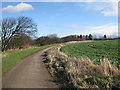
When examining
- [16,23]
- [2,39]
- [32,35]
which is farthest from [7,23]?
[32,35]

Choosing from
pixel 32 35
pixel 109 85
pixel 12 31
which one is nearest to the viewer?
pixel 109 85

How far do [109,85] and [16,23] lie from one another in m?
20.1

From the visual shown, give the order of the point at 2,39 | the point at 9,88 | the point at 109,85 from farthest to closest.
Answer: the point at 2,39, the point at 9,88, the point at 109,85

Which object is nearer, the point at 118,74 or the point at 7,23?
the point at 118,74

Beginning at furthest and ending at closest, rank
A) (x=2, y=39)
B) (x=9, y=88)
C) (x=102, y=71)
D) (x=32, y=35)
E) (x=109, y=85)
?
(x=32, y=35) → (x=2, y=39) → (x=102, y=71) → (x=9, y=88) → (x=109, y=85)

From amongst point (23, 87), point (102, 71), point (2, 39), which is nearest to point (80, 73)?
point (102, 71)

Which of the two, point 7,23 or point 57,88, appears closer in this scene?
point 57,88

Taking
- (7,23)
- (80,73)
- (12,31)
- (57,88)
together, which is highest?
(7,23)

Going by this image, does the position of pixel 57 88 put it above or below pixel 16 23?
below

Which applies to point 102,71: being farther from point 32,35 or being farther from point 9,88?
point 32,35

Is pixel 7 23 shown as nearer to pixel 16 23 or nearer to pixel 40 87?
pixel 16 23

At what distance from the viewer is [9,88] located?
507 centimetres

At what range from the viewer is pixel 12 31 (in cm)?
2081

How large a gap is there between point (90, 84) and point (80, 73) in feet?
3.91
